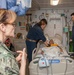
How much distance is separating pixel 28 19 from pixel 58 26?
3.64ft

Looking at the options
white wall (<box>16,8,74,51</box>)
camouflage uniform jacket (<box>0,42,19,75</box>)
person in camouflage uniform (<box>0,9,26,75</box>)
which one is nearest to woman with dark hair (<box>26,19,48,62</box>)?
white wall (<box>16,8,74,51</box>)

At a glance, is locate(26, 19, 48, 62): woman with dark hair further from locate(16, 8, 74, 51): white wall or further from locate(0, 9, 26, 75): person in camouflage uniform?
locate(0, 9, 26, 75): person in camouflage uniform

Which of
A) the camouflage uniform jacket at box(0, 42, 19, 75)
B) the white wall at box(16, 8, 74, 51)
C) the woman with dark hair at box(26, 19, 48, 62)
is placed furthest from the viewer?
the white wall at box(16, 8, 74, 51)

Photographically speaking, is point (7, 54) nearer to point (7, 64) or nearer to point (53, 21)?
point (7, 64)

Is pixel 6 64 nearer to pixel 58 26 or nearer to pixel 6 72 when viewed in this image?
pixel 6 72

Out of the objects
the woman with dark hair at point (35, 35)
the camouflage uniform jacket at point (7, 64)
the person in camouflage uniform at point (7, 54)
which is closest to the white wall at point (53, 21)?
the woman with dark hair at point (35, 35)

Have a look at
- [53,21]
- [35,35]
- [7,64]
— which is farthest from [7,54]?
[53,21]

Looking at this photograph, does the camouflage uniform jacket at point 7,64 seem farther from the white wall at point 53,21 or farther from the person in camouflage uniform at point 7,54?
the white wall at point 53,21

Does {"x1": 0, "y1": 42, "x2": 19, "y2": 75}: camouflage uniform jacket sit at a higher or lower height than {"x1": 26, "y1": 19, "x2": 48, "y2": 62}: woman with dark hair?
higher

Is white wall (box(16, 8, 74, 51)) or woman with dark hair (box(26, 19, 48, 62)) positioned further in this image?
white wall (box(16, 8, 74, 51))

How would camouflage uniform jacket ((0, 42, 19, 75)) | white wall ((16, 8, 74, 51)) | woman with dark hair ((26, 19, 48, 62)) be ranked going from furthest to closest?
white wall ((16, 8, 74, 51)), woman with dark hair ((26, 19, 48, 62)), camouflage uniform jacket ((0, 42, 19, 75))

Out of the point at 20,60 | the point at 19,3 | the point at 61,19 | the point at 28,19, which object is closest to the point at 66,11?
the point at 61,19

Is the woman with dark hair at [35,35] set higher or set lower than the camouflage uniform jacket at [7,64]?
lower

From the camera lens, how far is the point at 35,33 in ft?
14.8
